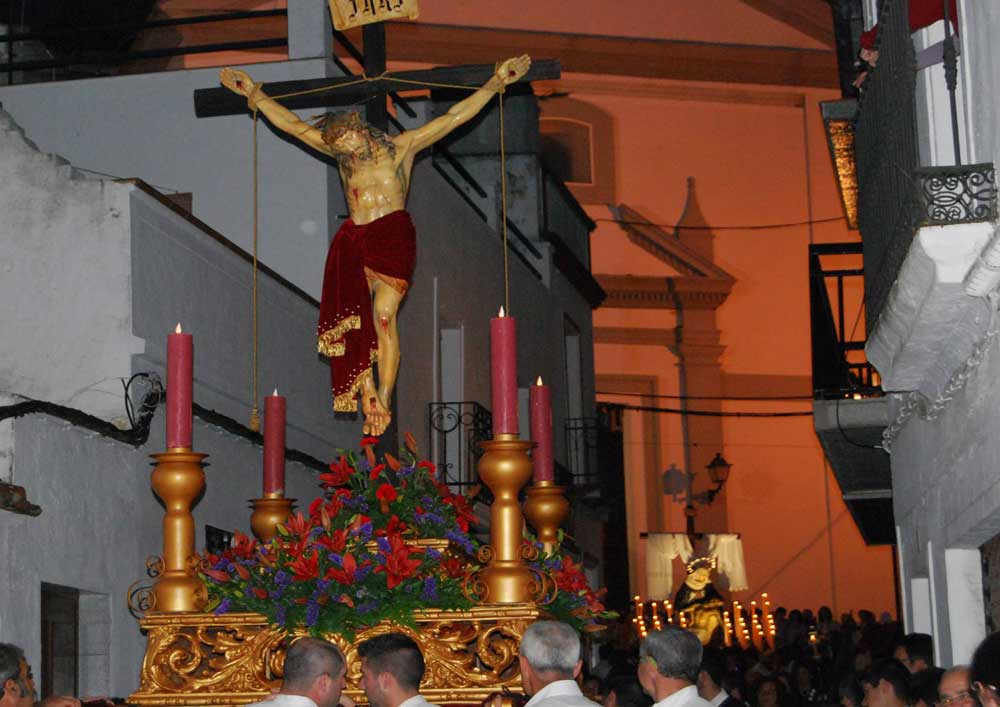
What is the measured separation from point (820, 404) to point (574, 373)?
378 inches

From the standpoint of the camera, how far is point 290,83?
28.7 feet

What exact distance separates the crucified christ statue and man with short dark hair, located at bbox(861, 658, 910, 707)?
2378 mm

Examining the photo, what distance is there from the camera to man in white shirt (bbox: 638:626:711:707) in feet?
17.3

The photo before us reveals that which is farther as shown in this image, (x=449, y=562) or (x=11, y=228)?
(x=11, y=228)

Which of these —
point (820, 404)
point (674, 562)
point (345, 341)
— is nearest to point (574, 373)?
point (674, 562)

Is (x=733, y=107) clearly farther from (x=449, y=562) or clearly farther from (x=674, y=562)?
(x=449, y=562)

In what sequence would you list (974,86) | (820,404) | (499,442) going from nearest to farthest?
1. (499,442)
2. (974,86)
3. (820,404)

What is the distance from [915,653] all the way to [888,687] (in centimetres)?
185

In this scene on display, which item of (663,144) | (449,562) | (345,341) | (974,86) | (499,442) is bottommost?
(449,562)

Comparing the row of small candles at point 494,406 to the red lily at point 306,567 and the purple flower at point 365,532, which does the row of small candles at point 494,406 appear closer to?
the purple flower at point 365,532

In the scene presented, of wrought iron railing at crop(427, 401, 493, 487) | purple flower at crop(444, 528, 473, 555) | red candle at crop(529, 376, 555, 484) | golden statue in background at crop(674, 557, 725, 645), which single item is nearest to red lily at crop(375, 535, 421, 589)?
purple flower at crop(444, 528, 473, 555)

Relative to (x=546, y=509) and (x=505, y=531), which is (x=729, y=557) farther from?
(x=505, y=531)

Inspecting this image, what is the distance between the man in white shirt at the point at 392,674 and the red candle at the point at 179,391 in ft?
4.89

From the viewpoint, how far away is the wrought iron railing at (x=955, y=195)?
22.0 feet
